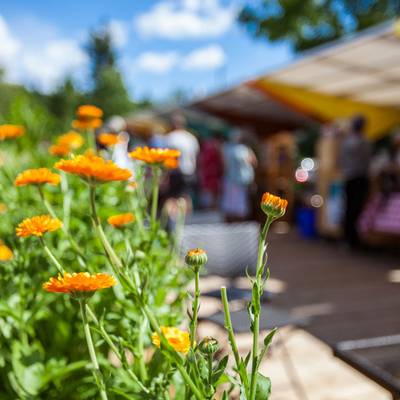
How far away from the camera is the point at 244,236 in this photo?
9.68 ft

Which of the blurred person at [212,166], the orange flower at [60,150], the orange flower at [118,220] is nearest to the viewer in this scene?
the orange flower at [118,220]

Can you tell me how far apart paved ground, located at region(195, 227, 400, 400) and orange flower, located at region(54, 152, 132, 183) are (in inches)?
62.0

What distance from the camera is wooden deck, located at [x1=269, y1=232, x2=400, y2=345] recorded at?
302 cm

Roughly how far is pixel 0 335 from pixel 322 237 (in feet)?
18.8

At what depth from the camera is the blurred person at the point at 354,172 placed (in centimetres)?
539

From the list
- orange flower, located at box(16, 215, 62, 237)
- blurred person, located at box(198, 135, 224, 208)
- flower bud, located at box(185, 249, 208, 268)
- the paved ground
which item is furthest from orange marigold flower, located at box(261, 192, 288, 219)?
blurred person, located at box(198, 135, 224, 208)

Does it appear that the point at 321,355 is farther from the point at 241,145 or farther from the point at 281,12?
the point at 281,12

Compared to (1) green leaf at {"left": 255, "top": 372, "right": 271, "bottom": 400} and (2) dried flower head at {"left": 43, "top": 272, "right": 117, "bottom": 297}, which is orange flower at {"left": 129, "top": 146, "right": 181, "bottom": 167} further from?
(1) green leaf at {"left": 255, "top": 372, "right": 271, "bottom": 400}

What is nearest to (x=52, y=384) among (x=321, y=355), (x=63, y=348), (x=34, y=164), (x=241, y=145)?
(x=63, y=348)

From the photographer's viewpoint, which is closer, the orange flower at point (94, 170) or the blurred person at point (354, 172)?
the orange flower at point (94, 170)

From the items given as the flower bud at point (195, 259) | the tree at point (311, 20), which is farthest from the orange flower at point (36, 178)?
the tree at point (311, 20)

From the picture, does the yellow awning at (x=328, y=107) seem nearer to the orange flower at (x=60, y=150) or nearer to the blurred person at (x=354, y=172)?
the blurred person at (x=354, y=172)

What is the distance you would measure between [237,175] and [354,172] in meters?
1.41

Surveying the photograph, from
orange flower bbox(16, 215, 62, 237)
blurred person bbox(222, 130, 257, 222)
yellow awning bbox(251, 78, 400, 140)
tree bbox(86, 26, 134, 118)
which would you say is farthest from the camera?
tree bbox(86, 26, 134, 118)
